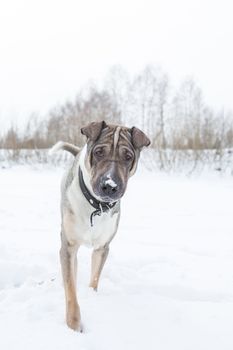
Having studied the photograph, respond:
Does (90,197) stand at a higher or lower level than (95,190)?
lower

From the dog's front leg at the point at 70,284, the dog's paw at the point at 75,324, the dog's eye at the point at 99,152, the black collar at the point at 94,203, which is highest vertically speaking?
the dog's eye at the point at 99,152

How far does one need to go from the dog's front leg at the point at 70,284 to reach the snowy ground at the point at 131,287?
90 millimetres

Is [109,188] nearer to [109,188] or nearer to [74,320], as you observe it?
[109,188]

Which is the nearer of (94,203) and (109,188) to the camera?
(109,188)

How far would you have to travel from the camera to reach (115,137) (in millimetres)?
3059

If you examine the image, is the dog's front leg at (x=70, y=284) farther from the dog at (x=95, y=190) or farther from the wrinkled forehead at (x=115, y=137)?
the wrinkled forehead at (x=115, y=137)

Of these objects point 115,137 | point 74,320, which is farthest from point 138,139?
point 74,320

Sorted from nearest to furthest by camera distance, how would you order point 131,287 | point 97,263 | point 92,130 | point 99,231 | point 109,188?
1. point 109,188
2. point 92,130
3. point 99,231
4. point 97,263
5. point 131,287

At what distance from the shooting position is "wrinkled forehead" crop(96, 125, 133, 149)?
3025mm

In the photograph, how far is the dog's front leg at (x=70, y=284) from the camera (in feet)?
9.60

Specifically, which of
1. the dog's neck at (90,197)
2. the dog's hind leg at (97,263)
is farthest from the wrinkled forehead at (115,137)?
the dog's hind leg at (97,263)

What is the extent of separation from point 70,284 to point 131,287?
3.03ft

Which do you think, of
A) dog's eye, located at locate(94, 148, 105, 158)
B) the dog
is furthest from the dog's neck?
dog's eye, located at locate(94, 148, 105, 158)

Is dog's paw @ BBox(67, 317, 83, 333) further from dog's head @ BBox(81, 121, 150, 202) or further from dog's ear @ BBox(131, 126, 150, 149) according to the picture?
dog's ear @ BBox(131, 126, 150, 149)
